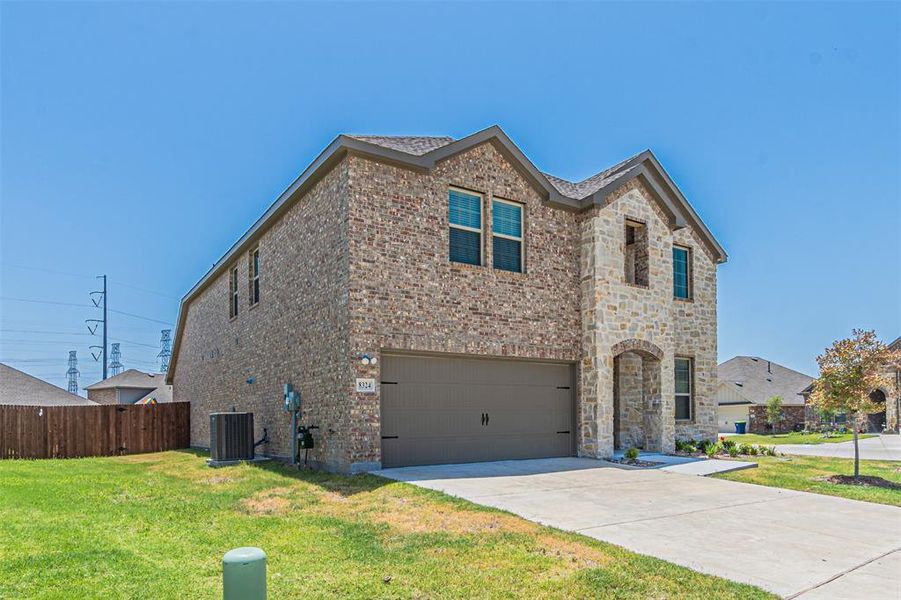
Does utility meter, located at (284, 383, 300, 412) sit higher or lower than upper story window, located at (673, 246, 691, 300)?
lower

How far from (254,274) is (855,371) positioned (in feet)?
51.4

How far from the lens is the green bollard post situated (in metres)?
3.58

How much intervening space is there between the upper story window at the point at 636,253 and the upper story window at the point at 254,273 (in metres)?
10.4

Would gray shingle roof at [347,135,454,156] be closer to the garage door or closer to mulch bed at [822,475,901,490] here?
the garage door

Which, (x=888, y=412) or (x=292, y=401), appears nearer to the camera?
(x=292, y=401)

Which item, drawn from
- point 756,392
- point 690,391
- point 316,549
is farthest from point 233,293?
point 756,392

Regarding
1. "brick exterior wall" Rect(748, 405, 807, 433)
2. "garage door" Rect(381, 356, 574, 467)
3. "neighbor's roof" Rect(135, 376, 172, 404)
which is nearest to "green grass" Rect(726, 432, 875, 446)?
"brick exterior wall" Rect(748, 405, 807, 433)

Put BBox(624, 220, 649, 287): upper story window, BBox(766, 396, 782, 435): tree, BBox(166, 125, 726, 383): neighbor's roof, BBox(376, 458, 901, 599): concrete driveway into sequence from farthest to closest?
BBox(766, 396, 782, 435): tree < BBox(624, 220, 649, 287): upper story window < BBox(166, 125, 726, 383): neighbor's roof < BBox(376, 458, 901, 599): concrete driveway

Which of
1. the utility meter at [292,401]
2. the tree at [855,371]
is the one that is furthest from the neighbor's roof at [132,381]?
the tree at [855,371]

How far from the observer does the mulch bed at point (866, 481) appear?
12.1 meters

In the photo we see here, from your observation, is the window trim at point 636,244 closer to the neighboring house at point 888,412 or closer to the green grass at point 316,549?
the green grass at point 316,549

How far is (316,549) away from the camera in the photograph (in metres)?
6.85

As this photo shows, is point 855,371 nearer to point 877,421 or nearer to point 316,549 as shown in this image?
point 316,549

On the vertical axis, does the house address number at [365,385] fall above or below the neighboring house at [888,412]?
above
